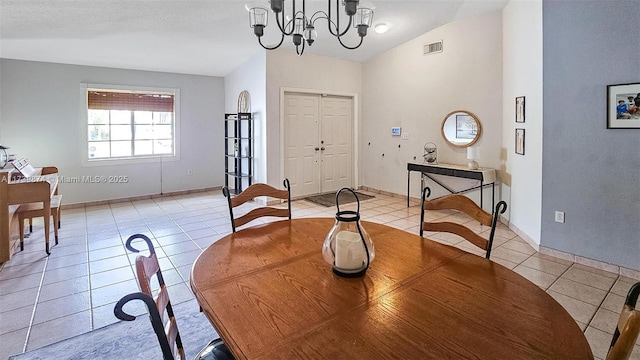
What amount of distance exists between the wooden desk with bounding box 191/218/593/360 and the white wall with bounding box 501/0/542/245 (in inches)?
108

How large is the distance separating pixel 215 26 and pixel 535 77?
12.6 ft

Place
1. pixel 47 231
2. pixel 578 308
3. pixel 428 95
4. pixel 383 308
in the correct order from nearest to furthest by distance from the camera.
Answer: pixel 383 308, pixel 578 308, pixel 47 231, pixel 428 95

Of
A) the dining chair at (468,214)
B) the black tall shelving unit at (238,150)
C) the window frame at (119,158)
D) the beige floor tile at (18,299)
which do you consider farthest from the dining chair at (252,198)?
the window frame at (119,158)

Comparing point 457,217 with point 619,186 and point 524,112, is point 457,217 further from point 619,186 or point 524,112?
point 619,186

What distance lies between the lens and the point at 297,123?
19.7 ft

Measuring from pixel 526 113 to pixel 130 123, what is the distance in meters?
6.25

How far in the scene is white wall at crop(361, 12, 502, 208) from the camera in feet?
15.6

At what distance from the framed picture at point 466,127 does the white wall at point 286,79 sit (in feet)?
7.76

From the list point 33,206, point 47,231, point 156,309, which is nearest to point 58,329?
point 47,231

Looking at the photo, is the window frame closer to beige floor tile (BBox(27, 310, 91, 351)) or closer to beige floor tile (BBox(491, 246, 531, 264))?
beige floor tile (BBox(27, 310, 91, 351))

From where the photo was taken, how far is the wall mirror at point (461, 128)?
4.98 m

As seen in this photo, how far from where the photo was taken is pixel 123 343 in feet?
6.56

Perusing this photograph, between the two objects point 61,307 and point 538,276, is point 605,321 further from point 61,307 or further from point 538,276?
point 61,307

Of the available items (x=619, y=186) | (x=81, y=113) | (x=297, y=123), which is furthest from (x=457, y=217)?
(x=81, y=113)
